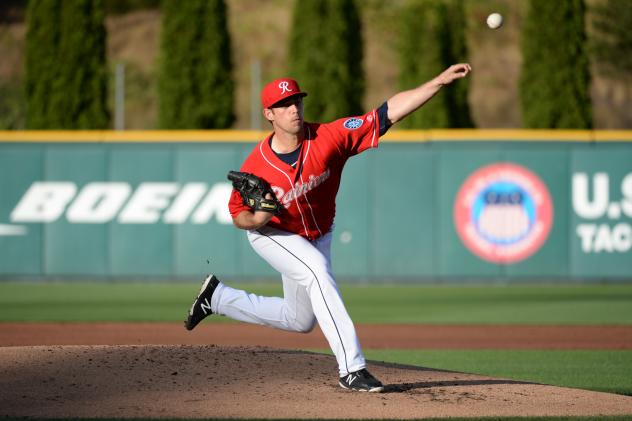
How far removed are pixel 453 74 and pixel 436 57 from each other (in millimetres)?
20260

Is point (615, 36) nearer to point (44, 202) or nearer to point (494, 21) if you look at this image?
point (44, 202)

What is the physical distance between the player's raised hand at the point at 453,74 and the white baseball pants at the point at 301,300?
1152 mm

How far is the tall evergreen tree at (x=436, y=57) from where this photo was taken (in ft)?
80.4

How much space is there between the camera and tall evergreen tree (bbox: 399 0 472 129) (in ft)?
80.4

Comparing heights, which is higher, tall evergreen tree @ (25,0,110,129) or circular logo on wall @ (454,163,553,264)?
tall evergreen tree @ (25,0,110,129)

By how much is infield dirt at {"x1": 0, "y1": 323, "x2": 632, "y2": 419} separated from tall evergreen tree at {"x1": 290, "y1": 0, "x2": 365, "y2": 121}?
1610cm

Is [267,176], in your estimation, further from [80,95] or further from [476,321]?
[80,95]

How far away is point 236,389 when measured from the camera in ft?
20.2

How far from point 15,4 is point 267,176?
62911 mm

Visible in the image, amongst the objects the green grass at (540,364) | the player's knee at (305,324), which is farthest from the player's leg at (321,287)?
the green grass at (540,364)

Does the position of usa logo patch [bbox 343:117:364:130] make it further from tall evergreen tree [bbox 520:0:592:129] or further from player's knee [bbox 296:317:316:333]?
tall evergreen tree [bbox 520:0:592:129]

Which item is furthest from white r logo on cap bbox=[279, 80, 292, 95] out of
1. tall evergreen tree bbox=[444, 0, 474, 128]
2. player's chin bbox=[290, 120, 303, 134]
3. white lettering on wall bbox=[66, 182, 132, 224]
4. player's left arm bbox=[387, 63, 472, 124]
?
tall evergreen tree bbox=[444, 0, 474, 128]

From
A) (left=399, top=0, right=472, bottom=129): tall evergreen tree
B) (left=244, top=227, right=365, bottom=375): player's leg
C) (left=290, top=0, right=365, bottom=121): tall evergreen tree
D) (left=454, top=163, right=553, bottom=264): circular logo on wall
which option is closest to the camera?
(left=244, top=227, right=365, bottom=375): player's leg

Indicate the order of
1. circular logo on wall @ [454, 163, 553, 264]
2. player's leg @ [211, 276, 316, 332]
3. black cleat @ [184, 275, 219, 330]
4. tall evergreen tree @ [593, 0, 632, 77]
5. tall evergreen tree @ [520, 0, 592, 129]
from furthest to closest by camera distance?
tall evergreen tree @ [593, 0, 632, 77]
tall evergreen tree @ [520, 0, 592, 129]
circular logo on wall @ [454, 163, 553, 264]
black cleat @ [184, 275, 219, 330]
player's leg @ [211, 276, 316, 332]
